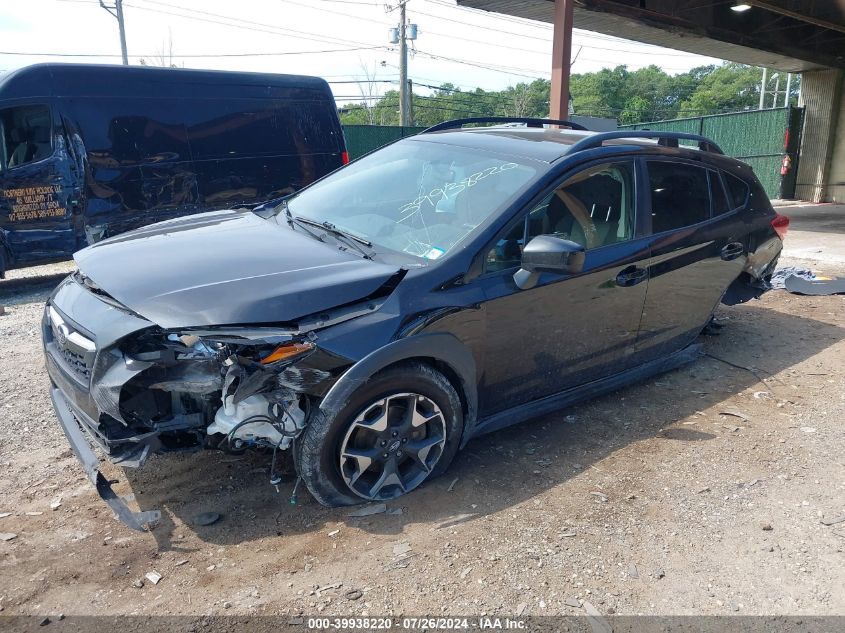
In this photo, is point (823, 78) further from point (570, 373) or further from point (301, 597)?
point (301, 597)

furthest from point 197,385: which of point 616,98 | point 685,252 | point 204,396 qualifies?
point 616,98

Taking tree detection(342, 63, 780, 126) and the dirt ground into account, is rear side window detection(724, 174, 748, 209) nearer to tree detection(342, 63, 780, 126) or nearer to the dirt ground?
the dirt ground

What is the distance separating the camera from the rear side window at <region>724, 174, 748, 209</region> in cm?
473

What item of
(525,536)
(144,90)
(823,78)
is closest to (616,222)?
(525,536)

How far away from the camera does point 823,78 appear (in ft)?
56.1

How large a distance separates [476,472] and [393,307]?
1.10 metres

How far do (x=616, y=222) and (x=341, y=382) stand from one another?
2088mm

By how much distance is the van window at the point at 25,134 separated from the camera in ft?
23.4

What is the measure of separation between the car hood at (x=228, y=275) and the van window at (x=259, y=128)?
15.2 feet

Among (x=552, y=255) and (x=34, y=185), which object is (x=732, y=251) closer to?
(x=552, y=255)

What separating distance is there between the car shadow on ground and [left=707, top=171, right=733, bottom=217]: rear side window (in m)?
1.26

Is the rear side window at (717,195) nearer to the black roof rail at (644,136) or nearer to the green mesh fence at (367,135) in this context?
the black roof rail at (644,136)

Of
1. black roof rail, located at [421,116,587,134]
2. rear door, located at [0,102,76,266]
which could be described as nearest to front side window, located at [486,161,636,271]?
black roof rail, located at [421,116,587,134]

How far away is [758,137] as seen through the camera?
18.5 metres
